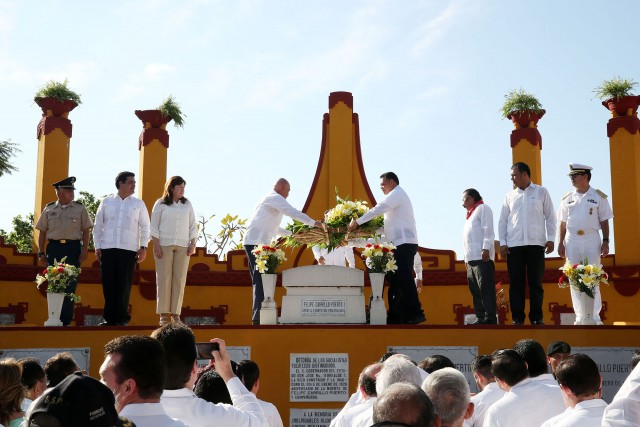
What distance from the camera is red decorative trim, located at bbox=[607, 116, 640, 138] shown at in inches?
543

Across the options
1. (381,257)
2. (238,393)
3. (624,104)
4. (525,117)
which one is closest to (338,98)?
(525,117)

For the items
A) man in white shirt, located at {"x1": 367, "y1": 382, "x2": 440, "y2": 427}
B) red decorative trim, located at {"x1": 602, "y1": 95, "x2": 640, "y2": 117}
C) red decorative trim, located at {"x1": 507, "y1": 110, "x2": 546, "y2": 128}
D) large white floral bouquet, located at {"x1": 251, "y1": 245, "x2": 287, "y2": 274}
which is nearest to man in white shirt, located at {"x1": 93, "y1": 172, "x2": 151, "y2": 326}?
large white floral bouquet, located at {"x1": 251, "y1": 245, "x2": 287, "y2": 274}

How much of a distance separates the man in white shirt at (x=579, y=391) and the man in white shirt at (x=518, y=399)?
49 centimetres

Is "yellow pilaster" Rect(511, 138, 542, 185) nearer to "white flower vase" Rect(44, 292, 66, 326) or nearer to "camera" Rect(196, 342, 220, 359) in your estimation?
"white flower vase" Rect(44, 292, 66, 326)

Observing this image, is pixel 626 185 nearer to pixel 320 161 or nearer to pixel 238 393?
pixel 320 161

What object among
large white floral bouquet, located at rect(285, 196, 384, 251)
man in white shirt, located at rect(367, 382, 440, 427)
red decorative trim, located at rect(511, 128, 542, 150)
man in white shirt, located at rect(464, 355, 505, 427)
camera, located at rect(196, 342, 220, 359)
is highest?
red decorative trim, located at rect(511, 128, 542, 150)

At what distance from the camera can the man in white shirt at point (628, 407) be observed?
3.14 metres

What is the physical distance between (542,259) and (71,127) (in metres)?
9.10

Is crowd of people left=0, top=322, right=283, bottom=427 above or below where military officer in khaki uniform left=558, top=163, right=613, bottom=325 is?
below

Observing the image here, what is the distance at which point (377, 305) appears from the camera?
9.44 metres

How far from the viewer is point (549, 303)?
13.6 m

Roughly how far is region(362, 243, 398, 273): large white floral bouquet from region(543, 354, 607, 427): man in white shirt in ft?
17.6

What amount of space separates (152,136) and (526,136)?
7.07m

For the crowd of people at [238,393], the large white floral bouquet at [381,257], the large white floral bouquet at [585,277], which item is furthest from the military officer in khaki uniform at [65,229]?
the large white floral bouquet at [585,277]
